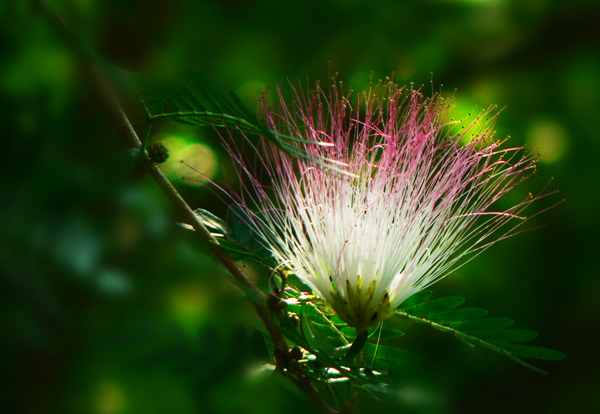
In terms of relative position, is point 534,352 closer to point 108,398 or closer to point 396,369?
point 396,369

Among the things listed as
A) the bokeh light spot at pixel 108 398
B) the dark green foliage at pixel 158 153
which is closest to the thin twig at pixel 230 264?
the dark green foliage at pixel 158 153

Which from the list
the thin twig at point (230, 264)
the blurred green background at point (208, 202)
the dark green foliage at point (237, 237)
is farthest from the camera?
the dark green foliage at point (237, 237)

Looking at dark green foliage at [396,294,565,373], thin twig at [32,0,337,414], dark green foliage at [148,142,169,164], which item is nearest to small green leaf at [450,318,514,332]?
dark green foliage at [396,294,565,373]

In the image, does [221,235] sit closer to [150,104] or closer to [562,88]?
[150,104]

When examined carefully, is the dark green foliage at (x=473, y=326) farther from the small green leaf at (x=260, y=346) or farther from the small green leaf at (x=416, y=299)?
the small green leaf at (x=260, y=346)

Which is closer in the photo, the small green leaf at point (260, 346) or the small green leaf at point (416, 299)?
the small green leaf at point (260, 346)

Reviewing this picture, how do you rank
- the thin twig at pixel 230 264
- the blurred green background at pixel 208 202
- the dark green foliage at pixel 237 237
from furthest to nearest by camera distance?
the dark green foliage at pixel 237 237 < the thin twig at pixel 230 264 < the blurred green background at pixel 208 202

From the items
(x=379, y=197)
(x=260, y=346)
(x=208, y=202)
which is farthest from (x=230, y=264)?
(x=208, y=202)

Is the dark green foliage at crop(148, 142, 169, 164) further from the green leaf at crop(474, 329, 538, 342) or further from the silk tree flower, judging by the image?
the green leaf at crop(474, 329, 538, 342)
